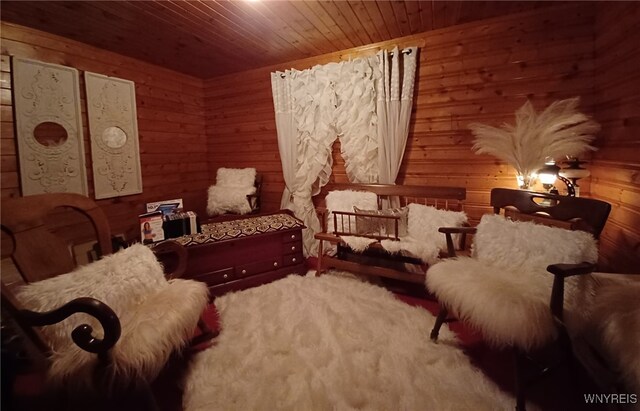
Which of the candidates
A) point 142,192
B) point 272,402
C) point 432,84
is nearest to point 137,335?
point 272,402

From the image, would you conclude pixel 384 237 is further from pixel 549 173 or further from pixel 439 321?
pixel 549 173

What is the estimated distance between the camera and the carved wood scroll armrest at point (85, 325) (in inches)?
39.9

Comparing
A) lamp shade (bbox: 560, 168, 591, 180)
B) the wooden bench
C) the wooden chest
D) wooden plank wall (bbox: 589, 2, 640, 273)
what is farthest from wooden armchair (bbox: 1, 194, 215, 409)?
wooden plank wall (bbox: 589, 2, 640, 273)

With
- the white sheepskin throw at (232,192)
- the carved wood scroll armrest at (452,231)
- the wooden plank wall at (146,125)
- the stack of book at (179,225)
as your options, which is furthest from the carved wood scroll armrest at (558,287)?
the wooden plank wall at (146,125)

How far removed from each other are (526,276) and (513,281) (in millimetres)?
103

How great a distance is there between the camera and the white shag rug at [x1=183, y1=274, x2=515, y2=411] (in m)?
1.33

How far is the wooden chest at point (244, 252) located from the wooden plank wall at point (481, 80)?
983 mm

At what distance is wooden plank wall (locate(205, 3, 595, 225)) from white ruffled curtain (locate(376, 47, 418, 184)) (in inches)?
4.6

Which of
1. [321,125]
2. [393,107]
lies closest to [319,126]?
[321,125]

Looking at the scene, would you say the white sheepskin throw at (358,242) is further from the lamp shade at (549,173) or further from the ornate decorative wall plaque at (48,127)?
the ornate decorative wall plaque at (48,127)

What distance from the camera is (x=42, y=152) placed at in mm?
2535

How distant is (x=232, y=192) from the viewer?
336 cm

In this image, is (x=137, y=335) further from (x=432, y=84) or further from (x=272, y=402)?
(x=432, y=84)

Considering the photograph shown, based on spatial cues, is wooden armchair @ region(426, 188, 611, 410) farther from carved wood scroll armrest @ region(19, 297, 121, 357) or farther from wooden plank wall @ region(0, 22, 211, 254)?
wooden plank wall @ region(0, 22, 211, 254)
